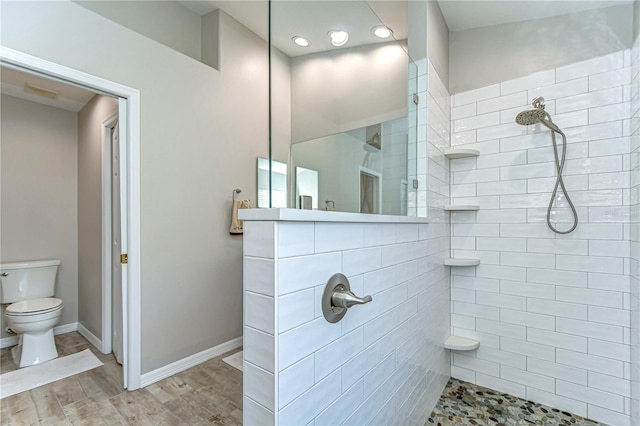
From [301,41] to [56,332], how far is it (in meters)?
3.65

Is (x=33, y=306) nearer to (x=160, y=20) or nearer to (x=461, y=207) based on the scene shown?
(x=160, y=20)

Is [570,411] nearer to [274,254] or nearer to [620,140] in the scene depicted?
[620,140]

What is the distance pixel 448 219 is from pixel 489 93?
0.94 m

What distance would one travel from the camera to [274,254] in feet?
2.49

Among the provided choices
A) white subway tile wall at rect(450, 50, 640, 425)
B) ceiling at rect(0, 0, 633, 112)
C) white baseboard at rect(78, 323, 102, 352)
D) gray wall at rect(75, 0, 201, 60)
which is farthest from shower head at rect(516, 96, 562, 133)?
white baseboard at rect(78, 323, 102, 352)

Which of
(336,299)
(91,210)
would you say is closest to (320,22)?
(336,299)

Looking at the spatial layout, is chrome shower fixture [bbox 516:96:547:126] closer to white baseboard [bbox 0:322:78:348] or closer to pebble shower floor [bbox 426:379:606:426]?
pebble shower floor [bbox 426:379:606:426]

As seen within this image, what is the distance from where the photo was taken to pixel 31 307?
2555 millimetres

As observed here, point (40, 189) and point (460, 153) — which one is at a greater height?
point (460, 153)

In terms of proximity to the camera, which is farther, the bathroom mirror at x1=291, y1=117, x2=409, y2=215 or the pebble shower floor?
the pebble shower floor

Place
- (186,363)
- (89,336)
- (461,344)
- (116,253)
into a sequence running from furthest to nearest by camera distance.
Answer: (89,336)
(116,253)
(186,363)
(461,344)

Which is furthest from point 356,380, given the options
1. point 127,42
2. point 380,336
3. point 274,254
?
point 127,42

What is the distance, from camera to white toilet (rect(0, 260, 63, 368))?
240 cm

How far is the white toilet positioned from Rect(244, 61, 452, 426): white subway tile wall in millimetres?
2605
